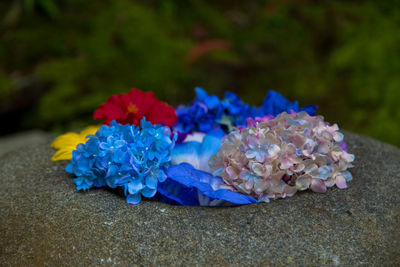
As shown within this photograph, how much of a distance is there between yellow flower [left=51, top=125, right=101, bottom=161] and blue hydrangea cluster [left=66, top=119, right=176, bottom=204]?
0.56ft

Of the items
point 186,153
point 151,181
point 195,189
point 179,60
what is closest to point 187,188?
point 195,189

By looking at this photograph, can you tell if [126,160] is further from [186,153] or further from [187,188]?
[186,153]

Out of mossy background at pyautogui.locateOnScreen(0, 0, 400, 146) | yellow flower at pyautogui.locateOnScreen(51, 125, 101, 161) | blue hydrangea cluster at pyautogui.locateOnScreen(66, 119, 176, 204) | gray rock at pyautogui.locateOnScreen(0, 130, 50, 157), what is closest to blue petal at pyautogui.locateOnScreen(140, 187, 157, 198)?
blue hydrangea cluster at pyautogui.locateOnScreen(66, 119, 176, 204)

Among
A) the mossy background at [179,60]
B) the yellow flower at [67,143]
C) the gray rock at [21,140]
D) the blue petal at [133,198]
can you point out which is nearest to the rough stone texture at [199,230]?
the blue petal at [133,198]

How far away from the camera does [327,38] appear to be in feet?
14.8

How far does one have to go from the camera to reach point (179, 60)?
4289 mm

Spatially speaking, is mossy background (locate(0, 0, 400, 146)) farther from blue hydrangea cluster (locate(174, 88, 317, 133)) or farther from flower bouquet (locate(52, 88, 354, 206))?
flower bouquet (locate(52, 88, 354, 206))

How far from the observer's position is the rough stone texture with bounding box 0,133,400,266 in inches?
57.3

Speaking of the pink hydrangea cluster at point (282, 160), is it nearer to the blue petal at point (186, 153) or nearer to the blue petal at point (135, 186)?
the blue petal at point (186, 153)

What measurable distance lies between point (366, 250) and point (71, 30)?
3580mm

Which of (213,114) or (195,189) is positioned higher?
(213,114)

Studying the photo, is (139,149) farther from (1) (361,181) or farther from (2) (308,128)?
(1) (361,181)

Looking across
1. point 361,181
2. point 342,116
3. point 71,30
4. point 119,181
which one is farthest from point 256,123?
point 71,30

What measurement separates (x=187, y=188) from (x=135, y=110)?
485 mm
